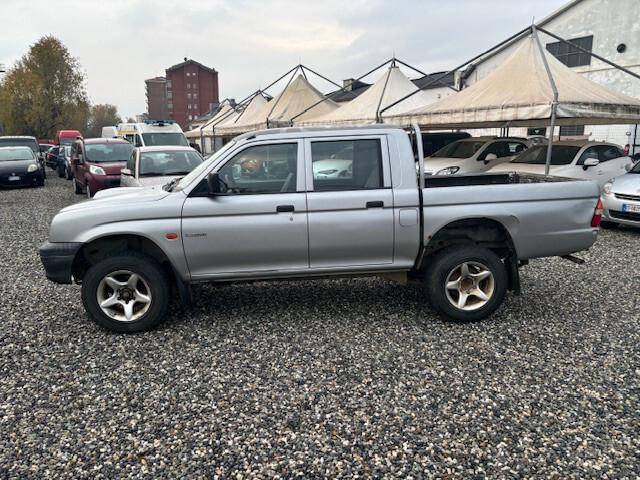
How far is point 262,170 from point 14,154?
17037 mm

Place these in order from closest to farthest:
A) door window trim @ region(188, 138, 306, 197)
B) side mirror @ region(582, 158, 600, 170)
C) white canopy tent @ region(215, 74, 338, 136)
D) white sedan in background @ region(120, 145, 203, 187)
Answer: door window trim @ region(188, 138, 306, 197) → side mirror @ region(582, 158, 600, 170) → white sedan in background @ region(120, 145, 203, 187) → white canopy tent @ region(215, 74, 338, 136)

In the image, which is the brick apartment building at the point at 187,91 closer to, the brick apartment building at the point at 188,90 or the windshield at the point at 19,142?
the brick apartment building at the point at 188,90

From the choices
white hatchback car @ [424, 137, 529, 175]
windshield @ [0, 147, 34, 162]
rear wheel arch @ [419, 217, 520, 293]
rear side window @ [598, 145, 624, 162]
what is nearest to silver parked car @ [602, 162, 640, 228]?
rear side window @ [598, 145, 624, 162]

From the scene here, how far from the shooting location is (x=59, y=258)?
4.33 meters

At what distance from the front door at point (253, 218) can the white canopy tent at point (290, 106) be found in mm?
13836

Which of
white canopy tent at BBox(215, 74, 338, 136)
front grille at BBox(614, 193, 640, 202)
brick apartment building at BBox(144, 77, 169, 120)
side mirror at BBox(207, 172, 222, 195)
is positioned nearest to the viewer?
side mirror at BBox(207, 172, 222, 195)

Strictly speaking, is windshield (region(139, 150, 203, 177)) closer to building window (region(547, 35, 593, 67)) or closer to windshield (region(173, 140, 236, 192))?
windshield (region(173, 140, 236, 192))

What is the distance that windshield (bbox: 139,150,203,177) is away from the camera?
32.9 feet

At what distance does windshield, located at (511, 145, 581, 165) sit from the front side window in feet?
27.1

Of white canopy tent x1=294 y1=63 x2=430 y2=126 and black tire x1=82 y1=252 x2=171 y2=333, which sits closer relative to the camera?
black tire x1=82 y1=252 x2=171 y2=333

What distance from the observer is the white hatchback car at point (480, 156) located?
12.6m

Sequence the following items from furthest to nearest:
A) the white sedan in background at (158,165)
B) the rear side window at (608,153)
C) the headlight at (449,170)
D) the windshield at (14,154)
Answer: the windshield at (14,154) < the headlight at (449,170) < the rear side window at (608,153) < the white sedan in background at (158,165)

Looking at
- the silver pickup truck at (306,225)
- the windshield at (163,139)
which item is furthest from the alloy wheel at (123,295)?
the windshield at (163,139)

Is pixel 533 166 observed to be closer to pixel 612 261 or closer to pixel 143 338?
pixel 612 261
